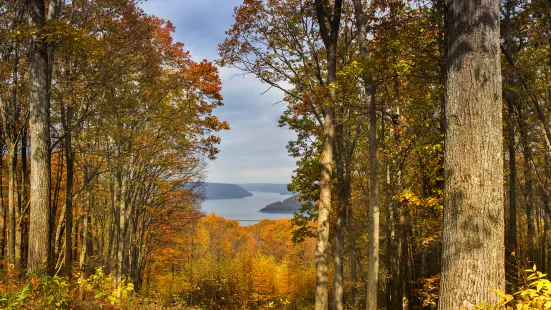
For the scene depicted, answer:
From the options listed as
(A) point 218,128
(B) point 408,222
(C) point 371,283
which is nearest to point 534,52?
(B) point 408,222

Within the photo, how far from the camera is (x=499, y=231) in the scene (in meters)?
3.10

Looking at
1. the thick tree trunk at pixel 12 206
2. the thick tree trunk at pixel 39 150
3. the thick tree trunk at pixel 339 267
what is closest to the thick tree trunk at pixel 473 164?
the thick tree trunk at pixel 39 150

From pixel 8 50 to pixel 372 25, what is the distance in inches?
428

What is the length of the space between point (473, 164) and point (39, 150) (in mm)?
7692

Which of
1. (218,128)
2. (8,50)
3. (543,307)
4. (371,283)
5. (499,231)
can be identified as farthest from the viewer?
(218,128)

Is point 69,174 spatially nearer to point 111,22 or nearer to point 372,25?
point 111,22

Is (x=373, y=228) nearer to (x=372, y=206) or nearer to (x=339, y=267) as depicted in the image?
(x=372, y=206)

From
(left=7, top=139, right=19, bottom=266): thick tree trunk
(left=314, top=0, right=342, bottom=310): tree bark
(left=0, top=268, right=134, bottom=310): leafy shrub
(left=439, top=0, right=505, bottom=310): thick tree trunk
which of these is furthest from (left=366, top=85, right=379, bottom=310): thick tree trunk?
(left=7, top=139, right=19, bottom=266): thick tree trunk

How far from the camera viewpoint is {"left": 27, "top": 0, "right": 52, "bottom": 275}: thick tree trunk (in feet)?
21.0

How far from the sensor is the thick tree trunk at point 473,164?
304 centimetres

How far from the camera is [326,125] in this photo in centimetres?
882

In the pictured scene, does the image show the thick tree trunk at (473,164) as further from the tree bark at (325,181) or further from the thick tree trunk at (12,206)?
the thick tree trunk at (12,206)

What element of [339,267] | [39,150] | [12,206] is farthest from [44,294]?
[339,267]

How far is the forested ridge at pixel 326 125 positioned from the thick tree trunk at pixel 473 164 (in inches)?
0.6
